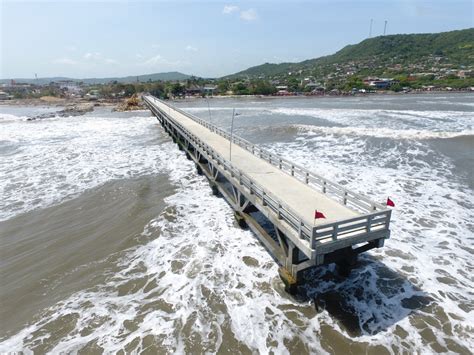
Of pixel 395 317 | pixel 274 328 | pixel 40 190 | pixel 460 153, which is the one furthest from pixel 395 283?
pixel 460 153

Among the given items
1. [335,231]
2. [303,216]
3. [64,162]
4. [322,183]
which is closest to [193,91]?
[64,162]

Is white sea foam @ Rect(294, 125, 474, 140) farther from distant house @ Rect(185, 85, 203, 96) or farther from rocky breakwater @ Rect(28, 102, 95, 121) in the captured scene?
distant house @ Rect(185, 85, 203, 96)

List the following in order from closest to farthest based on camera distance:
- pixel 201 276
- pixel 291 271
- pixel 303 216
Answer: pixel 291 271 → pixel 303 216 → pixel 201 276

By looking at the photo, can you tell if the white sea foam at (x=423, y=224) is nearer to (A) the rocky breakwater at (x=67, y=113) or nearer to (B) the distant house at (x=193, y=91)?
(A) the rocky breakwater at (x=67, y=113)

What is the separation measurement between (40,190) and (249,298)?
53.6ft

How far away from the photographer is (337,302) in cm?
877

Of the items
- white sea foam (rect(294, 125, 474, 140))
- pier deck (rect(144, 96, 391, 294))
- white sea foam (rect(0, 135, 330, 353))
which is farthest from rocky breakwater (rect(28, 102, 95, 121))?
pier deck (rect(144, 96, 391, 294))

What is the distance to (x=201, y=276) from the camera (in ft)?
33.0

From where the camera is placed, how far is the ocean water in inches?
303

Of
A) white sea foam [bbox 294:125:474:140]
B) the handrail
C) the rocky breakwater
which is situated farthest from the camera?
the rocky breakwater

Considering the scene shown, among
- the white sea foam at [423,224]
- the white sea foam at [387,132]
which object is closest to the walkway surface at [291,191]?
the white sea foam at [423,224]

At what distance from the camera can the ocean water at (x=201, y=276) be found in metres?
7.70

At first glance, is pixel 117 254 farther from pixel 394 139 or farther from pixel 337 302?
pixel 394 139

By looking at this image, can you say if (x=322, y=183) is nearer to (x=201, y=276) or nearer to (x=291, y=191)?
(x=291, y=191)
